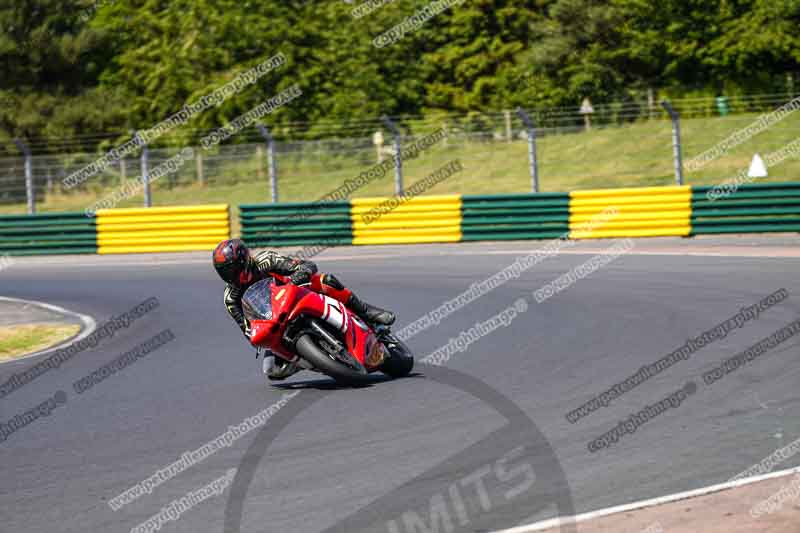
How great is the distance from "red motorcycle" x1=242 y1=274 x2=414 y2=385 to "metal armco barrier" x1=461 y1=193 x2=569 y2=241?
1250 centimetres

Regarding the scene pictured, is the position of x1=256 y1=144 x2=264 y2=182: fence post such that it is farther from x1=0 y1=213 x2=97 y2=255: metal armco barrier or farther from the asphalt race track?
the asphalt race track

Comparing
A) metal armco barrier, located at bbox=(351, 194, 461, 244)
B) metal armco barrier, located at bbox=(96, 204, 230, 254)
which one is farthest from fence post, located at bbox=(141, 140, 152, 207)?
metal armco barrier, located at bbox=(351, 194, 461, 244)

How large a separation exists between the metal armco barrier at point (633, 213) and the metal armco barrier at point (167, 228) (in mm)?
7104

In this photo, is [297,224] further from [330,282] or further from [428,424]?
[428,424]

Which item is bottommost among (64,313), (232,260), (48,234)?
(64,313)

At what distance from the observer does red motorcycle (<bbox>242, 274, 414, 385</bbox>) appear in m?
9.08

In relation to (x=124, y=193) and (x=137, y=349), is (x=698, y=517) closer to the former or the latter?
(x=137, y=349)

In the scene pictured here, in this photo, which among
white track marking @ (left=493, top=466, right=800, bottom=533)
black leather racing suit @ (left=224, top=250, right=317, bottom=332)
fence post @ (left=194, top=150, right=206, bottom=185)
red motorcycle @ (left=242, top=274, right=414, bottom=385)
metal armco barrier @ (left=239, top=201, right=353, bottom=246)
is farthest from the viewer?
fence post @ (left=194, top=150, right=206, bottom=185)

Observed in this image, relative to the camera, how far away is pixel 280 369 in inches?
380

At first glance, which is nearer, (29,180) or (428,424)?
(428,424)

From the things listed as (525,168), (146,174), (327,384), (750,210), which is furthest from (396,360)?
(525,168)

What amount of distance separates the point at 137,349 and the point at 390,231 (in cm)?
1051

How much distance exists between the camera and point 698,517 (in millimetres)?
5656

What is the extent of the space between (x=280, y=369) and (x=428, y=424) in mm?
2132
